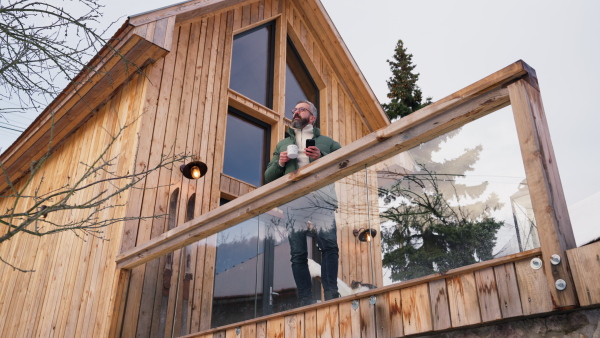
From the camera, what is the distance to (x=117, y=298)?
5805 millimetres

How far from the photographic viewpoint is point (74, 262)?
6.96 metres

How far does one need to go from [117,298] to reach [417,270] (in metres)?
3.72

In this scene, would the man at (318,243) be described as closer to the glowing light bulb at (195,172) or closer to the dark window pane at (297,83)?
the glowing light bulb at (195,172)

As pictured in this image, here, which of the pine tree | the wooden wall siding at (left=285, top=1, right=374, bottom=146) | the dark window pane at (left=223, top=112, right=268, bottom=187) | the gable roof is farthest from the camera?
the pine tree

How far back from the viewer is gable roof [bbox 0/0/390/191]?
22.2ft

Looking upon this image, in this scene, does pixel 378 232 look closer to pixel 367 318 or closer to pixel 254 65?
pixel 367 318

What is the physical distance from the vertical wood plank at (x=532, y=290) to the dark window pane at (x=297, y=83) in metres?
6.83

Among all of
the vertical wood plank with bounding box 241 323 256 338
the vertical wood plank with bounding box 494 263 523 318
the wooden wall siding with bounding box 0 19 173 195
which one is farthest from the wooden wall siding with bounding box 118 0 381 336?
the vertical wood plank with bounding box 494 263 523 318

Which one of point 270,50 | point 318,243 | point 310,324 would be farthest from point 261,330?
point 270,50

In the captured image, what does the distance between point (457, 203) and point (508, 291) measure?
0.50m

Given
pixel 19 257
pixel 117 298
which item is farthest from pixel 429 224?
pixel 19 257

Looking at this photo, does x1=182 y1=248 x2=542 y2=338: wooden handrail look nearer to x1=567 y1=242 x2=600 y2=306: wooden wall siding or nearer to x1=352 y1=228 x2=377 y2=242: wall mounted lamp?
x1=567 y1=242 x2=600 y2=306: wooden wall siding

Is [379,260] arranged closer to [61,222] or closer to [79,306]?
[79,306]

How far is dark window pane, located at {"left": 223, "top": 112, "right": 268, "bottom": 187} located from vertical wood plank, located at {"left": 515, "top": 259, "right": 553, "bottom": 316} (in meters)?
5.49
